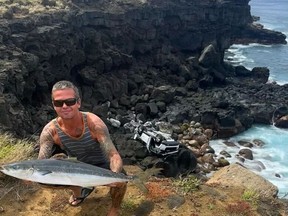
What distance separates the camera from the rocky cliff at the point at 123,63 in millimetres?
28080

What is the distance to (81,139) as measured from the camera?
6480 millimetres

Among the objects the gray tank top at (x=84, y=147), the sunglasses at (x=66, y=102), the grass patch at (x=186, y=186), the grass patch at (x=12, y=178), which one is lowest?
the grass patch at (x=186, y=186)

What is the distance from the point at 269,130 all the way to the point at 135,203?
94.4ft

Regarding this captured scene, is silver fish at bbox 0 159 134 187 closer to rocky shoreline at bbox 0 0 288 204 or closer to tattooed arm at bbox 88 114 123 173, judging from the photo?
tattooed arm at bbox 88 114 123 173

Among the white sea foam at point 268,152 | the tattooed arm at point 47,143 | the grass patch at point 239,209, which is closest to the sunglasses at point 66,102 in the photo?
the tattooed arm at point 47,143

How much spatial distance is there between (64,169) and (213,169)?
20.2 m

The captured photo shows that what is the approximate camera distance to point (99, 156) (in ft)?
21.9

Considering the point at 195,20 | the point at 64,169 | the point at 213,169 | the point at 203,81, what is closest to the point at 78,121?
the point at 64,169

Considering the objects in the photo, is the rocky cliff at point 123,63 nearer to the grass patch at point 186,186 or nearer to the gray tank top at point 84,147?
the grass patch at point 186,186

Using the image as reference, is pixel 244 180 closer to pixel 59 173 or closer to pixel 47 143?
pixel 47 143

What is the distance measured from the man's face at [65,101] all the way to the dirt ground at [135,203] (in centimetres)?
204

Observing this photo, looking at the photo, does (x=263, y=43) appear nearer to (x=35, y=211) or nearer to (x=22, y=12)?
(x=22, y=12)

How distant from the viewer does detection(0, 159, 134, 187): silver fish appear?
5.23 metres

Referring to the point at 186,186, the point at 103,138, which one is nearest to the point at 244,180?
the point at 186,186
